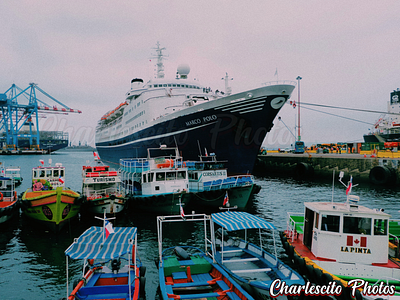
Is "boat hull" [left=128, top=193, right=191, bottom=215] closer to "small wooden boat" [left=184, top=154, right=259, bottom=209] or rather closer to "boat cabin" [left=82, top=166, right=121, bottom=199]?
"small wooden boat" [left=184, top=154, right=259, bottom=209]

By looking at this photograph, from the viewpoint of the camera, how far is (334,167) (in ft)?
154

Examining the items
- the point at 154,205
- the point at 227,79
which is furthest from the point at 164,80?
the point at 154,205

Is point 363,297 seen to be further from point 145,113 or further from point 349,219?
point 145,113

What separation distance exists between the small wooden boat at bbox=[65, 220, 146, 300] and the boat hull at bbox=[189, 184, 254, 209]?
38.2 feet

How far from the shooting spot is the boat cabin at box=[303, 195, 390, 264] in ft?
32.7

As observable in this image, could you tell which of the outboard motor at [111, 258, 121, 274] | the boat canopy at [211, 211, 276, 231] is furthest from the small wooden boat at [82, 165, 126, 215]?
the boat canopy at [211, 211, 276, 231]

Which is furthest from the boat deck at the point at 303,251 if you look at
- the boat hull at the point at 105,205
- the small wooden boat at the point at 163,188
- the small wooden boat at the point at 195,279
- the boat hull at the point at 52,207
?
the boat hull at the point at 52,207

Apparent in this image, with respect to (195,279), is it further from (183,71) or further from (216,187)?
(183,71)

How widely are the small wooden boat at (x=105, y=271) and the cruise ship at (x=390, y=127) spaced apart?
7345cm

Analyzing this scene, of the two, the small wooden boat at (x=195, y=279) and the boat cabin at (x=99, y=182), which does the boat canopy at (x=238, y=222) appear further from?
the boat cabin at (x=99, y=182)

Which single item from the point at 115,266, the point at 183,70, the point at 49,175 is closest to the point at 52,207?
the point at 49,175

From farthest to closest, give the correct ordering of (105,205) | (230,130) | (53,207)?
(230,130), (105,205), (53,207)

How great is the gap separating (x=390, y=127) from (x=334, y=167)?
4064 centimetres

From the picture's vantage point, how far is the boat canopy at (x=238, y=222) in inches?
453
